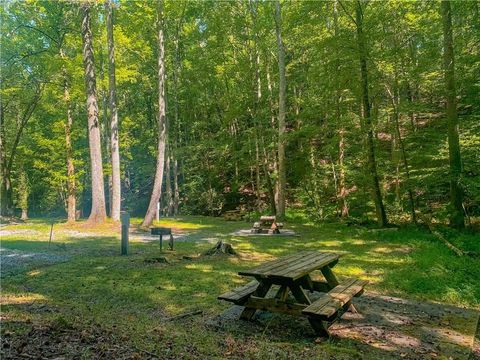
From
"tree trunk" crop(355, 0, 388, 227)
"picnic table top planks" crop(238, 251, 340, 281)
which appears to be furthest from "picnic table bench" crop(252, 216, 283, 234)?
"picnic table top planks" crop(238, 251, 340, 281)

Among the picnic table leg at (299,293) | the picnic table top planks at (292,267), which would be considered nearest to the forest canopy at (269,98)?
the picnic table top planks at (292,267)

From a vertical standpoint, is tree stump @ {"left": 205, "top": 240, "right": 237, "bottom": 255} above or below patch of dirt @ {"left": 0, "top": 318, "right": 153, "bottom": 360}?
below

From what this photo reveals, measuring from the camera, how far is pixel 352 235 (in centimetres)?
1297

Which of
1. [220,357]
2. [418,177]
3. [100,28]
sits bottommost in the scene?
[220,357]

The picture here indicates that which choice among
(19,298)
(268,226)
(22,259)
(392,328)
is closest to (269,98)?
(268,226)

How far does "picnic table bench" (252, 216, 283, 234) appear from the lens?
14.2m

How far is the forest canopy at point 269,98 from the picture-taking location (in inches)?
506

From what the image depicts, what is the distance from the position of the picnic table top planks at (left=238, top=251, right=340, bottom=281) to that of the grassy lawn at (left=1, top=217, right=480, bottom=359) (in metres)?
0.69

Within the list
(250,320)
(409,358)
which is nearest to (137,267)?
(250,320)

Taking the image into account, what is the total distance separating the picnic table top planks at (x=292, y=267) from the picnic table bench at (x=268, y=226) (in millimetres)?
7941

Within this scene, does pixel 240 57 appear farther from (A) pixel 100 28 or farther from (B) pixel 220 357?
(B) pixel 220 357

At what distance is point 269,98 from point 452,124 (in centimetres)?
1159

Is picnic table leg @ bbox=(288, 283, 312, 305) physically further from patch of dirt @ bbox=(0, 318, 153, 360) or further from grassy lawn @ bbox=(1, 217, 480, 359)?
patch of dirt @ bbox=(0, 318, 153, 360)

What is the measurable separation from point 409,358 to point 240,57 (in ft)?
70.2
